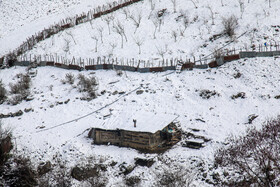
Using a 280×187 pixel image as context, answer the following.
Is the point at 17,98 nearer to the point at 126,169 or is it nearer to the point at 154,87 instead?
the point at 154,87

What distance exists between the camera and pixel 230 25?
32844mm

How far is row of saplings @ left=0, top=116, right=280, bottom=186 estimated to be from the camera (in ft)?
53.1

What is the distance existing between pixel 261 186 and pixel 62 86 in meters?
22.0

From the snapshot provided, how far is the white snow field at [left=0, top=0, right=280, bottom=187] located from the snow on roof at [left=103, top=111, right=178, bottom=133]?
1.34ft

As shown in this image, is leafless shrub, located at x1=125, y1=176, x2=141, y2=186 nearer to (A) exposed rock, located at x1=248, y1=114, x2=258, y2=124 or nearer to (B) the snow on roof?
(B) the snow on roof

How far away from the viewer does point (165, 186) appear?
55.2 feet

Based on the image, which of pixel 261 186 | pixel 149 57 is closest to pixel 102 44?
pixel 149 57

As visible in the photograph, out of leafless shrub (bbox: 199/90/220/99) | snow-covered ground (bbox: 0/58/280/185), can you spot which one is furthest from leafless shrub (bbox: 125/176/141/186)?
leafless shrub (bbox: 199/90/220/99)

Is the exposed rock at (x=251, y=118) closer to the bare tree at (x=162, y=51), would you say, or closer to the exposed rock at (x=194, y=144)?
the exposed rock at (x=194, y=144)

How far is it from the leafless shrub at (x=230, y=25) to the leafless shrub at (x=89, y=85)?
15.9m

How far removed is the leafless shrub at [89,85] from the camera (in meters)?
27.9

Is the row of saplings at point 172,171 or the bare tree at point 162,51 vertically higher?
the bare tree at point 162,51

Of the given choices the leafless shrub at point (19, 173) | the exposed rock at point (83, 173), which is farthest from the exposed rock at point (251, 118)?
the leafless shrub at point (19, 173)

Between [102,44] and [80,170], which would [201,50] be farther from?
[80,170]
